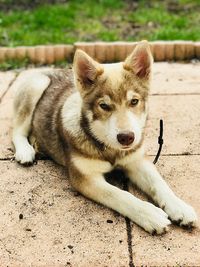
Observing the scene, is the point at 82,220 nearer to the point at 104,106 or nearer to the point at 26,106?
the point at 104,106

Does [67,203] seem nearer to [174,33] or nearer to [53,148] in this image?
[53,148]

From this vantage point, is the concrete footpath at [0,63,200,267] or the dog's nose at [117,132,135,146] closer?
the concrete footpath at [0,63,200,267]

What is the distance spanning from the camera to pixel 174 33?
6.90 m

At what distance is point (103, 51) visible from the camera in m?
6.49

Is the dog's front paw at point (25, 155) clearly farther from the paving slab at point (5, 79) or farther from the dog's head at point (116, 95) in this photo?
the paving slab at point (5, 79)

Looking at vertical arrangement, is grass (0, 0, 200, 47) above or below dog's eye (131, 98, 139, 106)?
below

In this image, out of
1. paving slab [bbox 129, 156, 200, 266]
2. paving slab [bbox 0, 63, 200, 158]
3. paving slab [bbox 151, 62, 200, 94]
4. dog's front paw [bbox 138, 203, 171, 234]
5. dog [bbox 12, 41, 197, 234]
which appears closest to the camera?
paving slab [bbox 129, 156, 200, 266]

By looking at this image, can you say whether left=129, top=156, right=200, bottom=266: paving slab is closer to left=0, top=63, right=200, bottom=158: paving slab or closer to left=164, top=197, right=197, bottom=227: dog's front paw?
left=164, top=197, right=197, bottom=227: dog's front paw

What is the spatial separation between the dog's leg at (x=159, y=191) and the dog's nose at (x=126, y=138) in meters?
0.46

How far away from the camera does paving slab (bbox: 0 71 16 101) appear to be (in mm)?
5741

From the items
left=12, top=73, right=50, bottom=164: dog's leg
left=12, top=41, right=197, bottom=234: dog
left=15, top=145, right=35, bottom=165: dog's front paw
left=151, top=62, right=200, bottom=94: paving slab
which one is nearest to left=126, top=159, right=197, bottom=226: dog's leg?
left=12, top=41, right=197, bottom=234: dog

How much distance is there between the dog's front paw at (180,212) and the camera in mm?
3107

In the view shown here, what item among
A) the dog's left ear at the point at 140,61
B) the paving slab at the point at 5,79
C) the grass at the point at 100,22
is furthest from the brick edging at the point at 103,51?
the dog's left ear at the point at 140,61

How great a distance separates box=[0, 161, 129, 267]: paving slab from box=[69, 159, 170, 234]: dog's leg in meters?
0.07
